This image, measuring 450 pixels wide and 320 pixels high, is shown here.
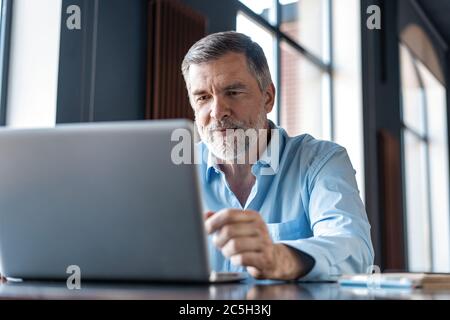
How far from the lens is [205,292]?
0.89m

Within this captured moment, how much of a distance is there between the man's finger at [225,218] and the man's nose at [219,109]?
3.19ft

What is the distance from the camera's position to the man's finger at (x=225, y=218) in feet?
3.28

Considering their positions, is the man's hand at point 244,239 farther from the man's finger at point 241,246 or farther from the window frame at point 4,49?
the window frame at point 4,49

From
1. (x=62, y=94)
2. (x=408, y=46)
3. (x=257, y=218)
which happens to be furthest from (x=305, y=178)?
(x=408, y=46)

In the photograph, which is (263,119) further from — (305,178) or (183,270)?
(183,270)

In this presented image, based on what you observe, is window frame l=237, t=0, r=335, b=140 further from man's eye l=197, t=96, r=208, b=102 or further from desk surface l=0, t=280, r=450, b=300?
desk surface l=0, t=280, r=450, b=300

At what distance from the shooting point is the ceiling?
778cm

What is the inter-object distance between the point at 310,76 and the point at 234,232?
16.7ft

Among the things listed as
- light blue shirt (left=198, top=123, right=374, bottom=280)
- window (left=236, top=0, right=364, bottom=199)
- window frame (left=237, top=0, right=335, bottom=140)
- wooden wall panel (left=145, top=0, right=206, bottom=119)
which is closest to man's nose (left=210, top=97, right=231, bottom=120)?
light blue shirt (left=198, top=123, right=374, bottom=280)

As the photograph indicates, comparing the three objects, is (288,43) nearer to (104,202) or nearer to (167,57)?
(167,57)

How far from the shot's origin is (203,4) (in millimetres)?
3637

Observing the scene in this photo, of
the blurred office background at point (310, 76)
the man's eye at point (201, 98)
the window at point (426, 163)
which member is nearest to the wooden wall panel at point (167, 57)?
the blurred office background at point (310, 76)

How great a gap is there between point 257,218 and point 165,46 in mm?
2324

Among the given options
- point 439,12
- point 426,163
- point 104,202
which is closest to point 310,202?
point 104,202
